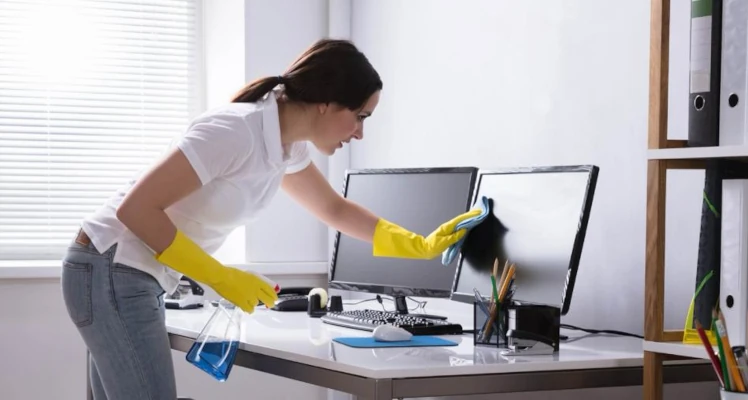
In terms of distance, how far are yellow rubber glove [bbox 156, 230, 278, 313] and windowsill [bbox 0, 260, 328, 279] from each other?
1434 mm

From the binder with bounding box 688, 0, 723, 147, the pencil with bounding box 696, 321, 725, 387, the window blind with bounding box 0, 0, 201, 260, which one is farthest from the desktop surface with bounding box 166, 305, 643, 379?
the window blind with bounding box 0, 0, 201, 260

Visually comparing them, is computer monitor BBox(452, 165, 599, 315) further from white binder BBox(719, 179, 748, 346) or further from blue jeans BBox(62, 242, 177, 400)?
blue jeans BBox(62, 242, 177, 400)

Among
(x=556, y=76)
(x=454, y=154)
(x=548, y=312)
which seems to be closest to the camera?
(x=548, y=312)

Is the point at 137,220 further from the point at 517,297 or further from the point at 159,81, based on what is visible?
the point at 159,81

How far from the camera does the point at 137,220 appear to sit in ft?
5.91

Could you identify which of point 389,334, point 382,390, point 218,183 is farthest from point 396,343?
point 218,183

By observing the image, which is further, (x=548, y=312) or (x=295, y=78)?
(x=295, y=78)

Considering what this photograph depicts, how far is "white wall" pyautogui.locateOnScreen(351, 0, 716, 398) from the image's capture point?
2111 millimetres

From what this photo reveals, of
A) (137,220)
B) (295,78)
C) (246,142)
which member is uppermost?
(295,78)

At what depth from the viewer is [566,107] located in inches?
96.1

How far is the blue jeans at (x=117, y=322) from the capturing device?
1.85 meters

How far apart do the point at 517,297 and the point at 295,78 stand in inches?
26.2

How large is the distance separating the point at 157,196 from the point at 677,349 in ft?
3.14

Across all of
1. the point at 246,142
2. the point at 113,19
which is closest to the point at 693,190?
the point at 246,142
